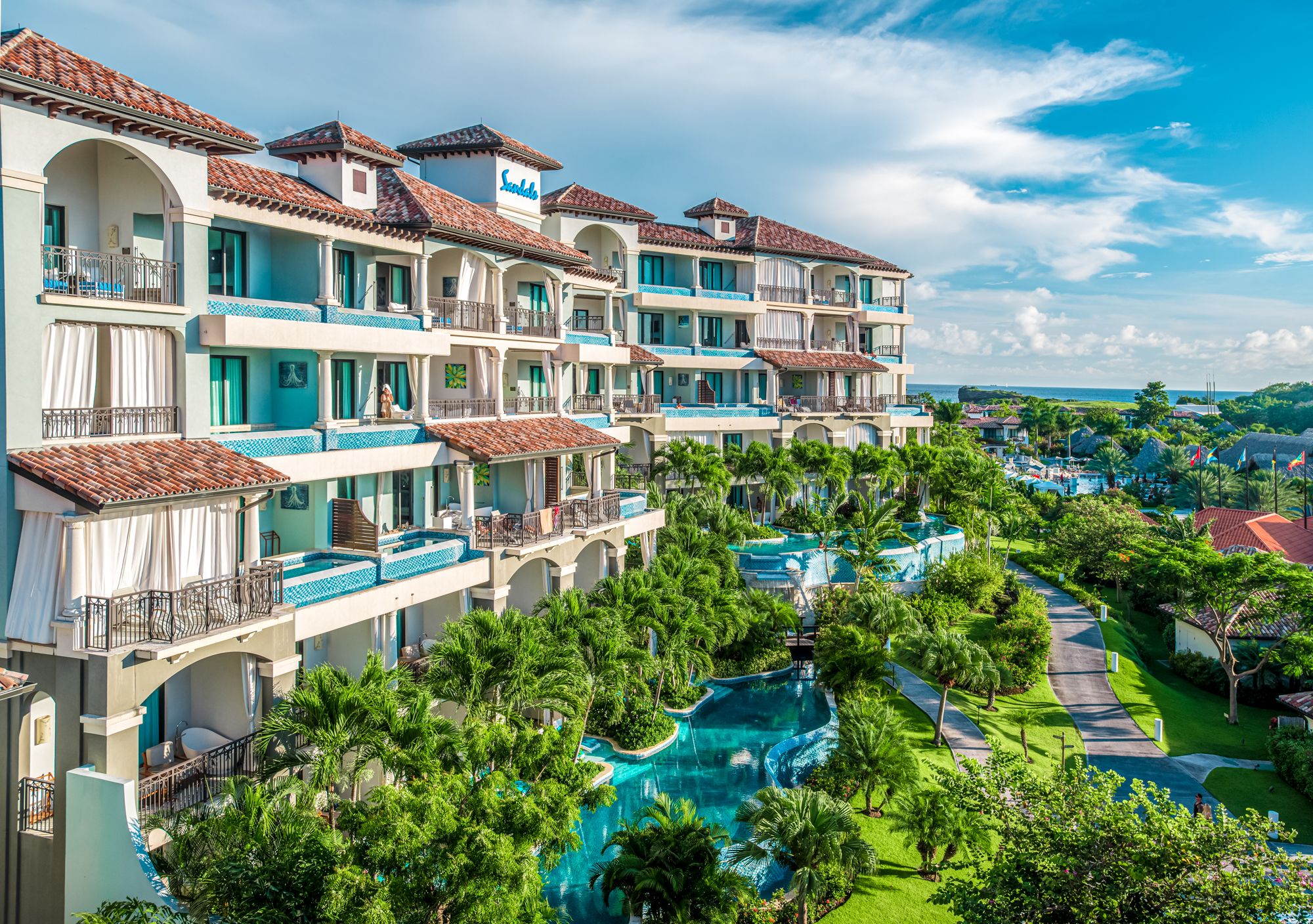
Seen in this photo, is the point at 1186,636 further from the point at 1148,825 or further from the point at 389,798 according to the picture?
the point at 389,798

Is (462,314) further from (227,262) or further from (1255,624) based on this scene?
(1255,624)

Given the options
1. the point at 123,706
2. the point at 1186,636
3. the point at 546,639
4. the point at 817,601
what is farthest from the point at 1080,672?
the point at 123,706

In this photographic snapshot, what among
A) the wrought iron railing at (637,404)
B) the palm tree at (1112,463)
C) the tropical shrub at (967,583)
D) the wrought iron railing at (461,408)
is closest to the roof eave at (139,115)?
the wrought iron railing at (461,408)

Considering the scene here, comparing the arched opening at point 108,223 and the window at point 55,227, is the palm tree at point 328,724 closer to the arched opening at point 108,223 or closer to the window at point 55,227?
the arched opening at point 108,223

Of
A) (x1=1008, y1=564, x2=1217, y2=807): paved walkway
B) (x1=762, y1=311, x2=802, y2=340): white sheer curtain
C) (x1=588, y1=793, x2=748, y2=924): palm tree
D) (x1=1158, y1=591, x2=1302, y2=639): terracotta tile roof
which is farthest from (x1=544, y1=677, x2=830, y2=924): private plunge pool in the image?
(x1=762, y1=311, x2=802, y2=340): white sheer curtain

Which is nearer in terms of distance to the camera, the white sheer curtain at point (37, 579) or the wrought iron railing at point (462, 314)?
the white sheer curtain at point (37, 579)

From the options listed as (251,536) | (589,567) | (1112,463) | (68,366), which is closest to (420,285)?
(251,536)
